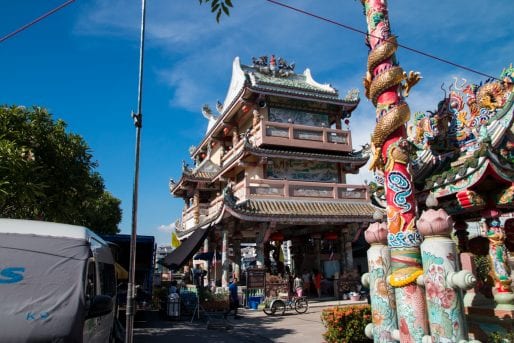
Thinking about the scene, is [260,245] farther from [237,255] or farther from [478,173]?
[478,173]

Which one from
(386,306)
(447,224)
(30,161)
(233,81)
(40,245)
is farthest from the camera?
(233,81)

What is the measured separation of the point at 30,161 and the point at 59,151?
176cm

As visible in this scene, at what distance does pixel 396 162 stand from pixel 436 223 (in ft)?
5.43

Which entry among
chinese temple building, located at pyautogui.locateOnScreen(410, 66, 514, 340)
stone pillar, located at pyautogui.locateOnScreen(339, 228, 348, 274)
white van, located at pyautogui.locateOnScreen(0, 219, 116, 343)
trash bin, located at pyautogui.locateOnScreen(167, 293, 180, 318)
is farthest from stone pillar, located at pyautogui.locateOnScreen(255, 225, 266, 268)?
white van, located at pyautogui.locateOnScreen(0, 219, 116, 343)

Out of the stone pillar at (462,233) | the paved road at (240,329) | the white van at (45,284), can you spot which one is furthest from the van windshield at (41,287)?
the stone pillar at (462,233)

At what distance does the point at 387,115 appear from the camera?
679cm

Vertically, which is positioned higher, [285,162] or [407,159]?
[285,162]

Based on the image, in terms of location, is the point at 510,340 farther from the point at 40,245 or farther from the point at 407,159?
the point at 40,245

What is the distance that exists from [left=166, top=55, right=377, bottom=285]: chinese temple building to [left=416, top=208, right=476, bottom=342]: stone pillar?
10.3 meters

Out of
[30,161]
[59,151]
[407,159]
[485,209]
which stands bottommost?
[485,209]

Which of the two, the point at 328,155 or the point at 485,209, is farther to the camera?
the point at 328,155

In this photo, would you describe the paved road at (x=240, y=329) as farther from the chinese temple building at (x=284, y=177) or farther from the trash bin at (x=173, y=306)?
the chinese temple building at (x=284, y=177)

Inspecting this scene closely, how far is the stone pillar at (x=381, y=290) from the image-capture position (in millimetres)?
6199

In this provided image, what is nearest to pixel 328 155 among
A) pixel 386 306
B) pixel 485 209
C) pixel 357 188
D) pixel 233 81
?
pixel 357 188
